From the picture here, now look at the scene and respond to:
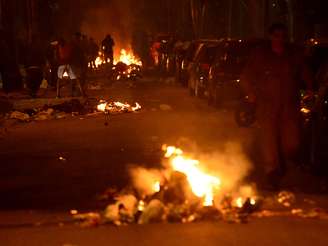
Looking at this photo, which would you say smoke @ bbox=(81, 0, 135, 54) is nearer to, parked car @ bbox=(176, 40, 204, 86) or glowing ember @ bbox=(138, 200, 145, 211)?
parked car @ bbox=(176, 40, 204, 86)

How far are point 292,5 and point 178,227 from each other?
21395 mm

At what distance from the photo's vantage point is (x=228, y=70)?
19.5 metres

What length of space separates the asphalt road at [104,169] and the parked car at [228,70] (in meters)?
0.50

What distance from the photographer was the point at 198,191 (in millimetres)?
8664

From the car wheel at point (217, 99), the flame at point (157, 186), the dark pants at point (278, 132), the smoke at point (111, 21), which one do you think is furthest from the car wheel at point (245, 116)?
the smoke at point (111, 21)

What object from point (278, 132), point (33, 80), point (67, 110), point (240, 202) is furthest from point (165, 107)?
point (240, 202)

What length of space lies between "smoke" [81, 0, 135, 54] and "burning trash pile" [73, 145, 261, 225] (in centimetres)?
7724

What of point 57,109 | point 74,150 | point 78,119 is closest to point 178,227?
point 74,150

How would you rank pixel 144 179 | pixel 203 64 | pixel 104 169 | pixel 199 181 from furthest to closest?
pixel 203 64 < pixel 104 169 < pixel 144 179 < pixel 199 181

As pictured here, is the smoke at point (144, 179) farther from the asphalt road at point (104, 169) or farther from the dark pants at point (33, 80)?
the dark pants at point (33, 80)

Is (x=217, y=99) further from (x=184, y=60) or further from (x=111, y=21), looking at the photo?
(x=111, y=21)

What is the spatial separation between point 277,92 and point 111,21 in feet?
267

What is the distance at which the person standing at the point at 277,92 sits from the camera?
942 centimetres

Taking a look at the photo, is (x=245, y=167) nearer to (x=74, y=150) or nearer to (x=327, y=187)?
(x=327, y=187)
